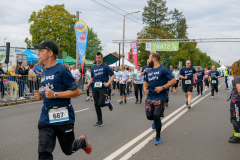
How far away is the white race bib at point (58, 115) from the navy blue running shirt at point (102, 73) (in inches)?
150

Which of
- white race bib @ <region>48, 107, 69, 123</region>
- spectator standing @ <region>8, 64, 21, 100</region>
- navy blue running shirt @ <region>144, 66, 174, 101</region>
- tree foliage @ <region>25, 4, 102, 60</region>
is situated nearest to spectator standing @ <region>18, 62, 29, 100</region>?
spectator standing @ <region>8, 64, 21, 100</region>

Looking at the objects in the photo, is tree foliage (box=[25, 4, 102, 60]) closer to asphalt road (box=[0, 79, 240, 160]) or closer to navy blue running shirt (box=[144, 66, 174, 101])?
asphalt road (box=[0, 79, 240, 160])

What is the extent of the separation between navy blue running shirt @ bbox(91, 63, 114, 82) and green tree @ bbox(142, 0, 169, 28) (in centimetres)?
5083

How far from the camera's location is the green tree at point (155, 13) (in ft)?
183

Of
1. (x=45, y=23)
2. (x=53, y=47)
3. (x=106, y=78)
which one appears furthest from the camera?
(x=45, y=23)

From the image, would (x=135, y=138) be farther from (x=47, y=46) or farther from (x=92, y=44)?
(x=92, y=44)

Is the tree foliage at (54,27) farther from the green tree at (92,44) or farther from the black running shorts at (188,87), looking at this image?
the black running shorts at (188,87)

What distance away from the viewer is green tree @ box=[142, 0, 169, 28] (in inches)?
2196

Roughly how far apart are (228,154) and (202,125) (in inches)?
103

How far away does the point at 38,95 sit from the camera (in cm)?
349

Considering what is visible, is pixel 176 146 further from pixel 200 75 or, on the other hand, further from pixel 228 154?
pixel 200 75

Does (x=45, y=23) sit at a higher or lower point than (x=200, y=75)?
higher

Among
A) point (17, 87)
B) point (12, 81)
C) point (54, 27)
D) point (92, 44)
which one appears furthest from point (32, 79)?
point (92, 44)

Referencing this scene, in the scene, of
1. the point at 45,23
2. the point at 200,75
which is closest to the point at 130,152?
Result: the point at 200,75
